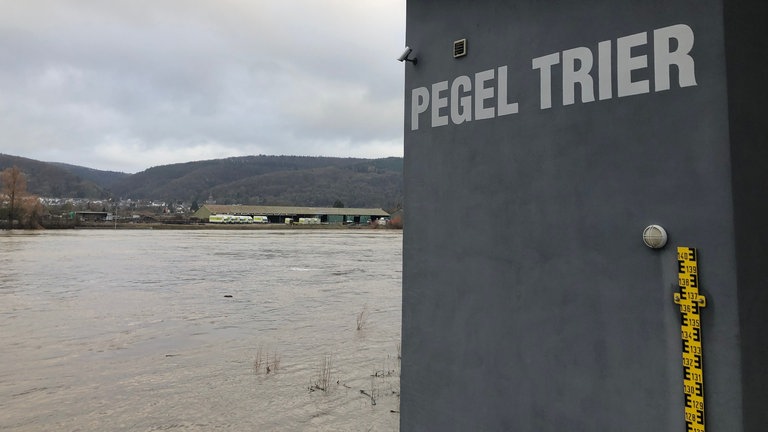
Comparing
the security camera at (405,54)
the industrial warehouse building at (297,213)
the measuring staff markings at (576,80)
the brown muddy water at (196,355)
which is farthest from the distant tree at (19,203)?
the measuring staff markings at (576,80)

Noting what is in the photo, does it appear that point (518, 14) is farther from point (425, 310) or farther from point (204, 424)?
point (204, 424)

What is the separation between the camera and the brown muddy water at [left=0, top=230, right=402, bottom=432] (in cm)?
640

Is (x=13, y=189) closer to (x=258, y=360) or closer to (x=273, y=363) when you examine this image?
(x=258, y=360)

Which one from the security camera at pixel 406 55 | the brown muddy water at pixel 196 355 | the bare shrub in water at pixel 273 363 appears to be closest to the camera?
the security camera at pixel 406 55

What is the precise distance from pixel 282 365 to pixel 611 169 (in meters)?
7.39

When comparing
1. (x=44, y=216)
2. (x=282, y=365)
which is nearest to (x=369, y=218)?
(x=44, y=216)

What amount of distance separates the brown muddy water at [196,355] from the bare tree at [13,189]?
197 feet

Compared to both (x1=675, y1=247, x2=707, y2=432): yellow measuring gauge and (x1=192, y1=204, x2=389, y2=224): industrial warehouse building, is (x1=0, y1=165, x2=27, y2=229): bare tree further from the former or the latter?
(x1=675, y1=247, x2=707, y2=432): yellow measuring gauge

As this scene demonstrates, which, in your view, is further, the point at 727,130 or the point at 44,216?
the point at 44,216

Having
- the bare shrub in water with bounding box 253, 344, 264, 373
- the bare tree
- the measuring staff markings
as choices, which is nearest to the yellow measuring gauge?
the measuring staff markings

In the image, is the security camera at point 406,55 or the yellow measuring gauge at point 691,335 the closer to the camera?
the yellow measuring gauge at point 691,335

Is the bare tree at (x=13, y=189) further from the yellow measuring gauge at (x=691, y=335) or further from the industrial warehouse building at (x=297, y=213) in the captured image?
the yellow measuring gauge at (x=691, y=335)

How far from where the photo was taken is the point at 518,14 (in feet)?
9.87

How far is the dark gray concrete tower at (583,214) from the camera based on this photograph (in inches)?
89.2
